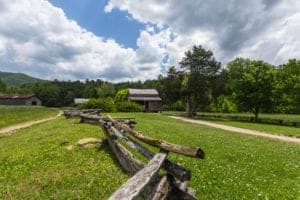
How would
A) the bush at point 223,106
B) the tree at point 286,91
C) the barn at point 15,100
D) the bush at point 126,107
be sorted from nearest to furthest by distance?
the tree at point 286,91, the bush at point 126,107, the bush at point 223,106, the barn at point 15,100

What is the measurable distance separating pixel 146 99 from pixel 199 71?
23160 mm

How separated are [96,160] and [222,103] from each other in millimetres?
75870

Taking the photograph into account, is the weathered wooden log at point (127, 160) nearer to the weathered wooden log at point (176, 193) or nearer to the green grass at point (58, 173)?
the green grass at point (58, 173)

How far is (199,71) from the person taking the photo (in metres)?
52.8

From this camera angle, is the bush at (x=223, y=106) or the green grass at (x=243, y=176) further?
the bush at (x=223, y=106)

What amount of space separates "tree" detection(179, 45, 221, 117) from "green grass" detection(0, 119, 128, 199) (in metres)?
40.7

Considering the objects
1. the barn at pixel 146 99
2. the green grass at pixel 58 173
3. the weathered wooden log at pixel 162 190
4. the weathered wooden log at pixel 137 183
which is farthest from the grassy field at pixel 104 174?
the barn at pixel 146 99

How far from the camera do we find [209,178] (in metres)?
8.88

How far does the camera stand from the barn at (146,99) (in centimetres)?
7331

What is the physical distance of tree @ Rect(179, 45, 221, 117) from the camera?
52.2 m

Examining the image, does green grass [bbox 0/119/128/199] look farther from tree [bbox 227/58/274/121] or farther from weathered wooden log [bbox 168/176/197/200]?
tree [bbox 227/58/274/121]

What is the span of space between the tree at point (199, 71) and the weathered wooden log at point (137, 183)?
154 ft

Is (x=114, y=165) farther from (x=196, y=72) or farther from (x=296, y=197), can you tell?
(x=196, y=72)

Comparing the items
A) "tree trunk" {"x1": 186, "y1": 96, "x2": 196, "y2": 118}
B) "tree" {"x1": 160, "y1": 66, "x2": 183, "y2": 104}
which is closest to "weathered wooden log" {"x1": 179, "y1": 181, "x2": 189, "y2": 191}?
"tree" {"x1": 160, "y1": 66, "x2": 183, "y2": 104}
